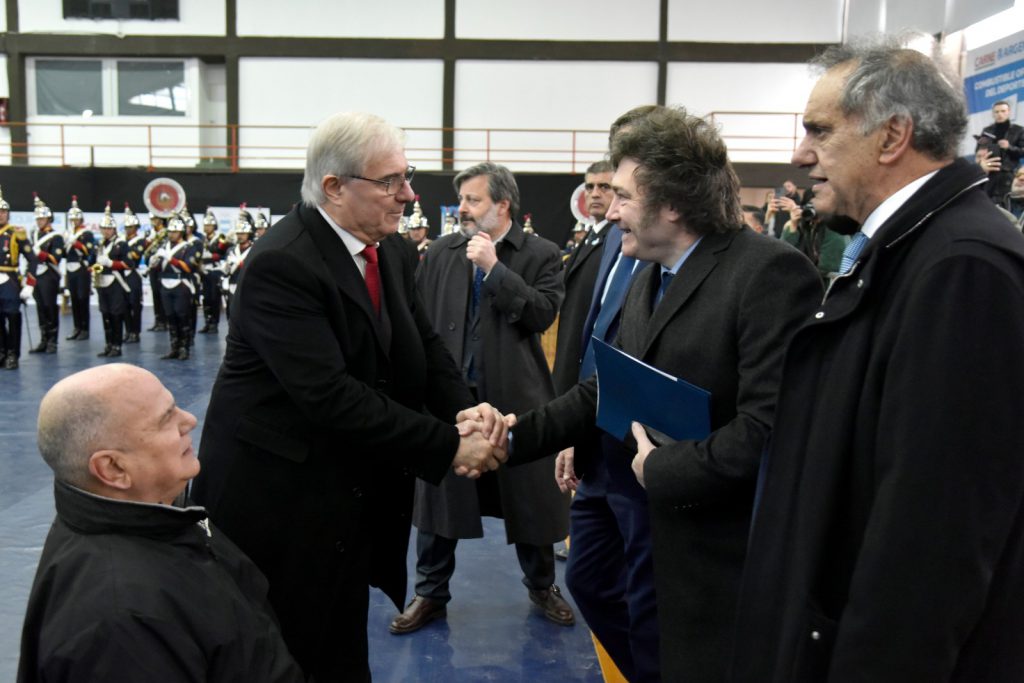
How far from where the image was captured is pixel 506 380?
3709 mm

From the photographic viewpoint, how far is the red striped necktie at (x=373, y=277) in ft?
7.91

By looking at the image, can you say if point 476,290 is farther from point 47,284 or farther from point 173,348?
point 47,284

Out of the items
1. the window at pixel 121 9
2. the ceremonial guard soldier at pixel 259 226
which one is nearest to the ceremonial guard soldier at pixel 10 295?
the ceremonial guard soldier at pixel 259 226

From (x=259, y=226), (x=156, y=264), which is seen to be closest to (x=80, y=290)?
(x=156, y=264)

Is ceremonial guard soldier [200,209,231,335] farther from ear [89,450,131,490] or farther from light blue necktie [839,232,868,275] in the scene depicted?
light blue necktie [839,232,868,275]

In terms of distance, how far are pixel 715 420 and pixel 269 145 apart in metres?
18.9

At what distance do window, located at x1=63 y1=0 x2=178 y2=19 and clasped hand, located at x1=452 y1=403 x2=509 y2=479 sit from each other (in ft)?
64.3

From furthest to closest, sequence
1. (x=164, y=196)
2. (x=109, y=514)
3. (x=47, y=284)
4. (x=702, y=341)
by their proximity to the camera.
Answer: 1. (x=164, y=196)
2. (x=47, y=284)
3. (x=702, y=341)
4. (x=109, y=514)

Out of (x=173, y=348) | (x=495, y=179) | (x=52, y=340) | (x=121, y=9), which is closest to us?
(x=495, y=179)

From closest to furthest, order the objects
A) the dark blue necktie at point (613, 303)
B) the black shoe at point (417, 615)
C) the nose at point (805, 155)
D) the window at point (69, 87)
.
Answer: the nose at point (805, 155)
the dark blue necktie at point (613, 303)
the black shoe at point (417, 615)
the window at point (69, 87)

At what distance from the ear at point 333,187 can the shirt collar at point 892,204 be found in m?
1.35

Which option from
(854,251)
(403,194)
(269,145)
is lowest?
(854,251)

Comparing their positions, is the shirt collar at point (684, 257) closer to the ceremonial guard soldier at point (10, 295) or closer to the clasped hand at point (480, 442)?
the clasped hand at point (480, 442)

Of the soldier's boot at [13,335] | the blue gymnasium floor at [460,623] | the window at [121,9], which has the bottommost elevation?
the blue gymnasium floor at [460,623]
